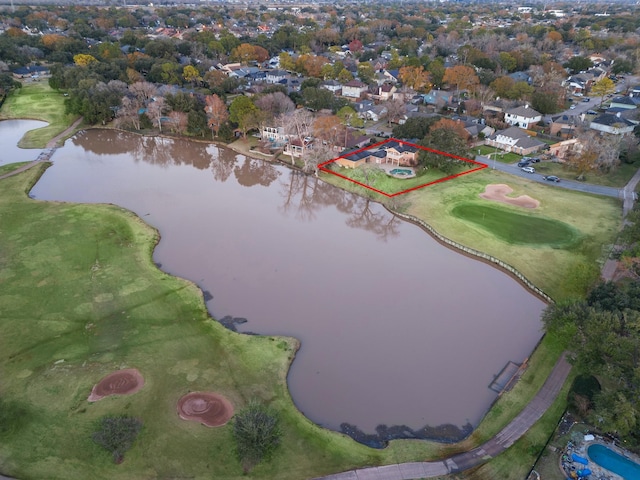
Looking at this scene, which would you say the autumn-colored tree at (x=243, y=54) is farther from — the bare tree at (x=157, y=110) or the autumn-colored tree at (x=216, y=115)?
the autumn-colored tree at (x=216, y=115)

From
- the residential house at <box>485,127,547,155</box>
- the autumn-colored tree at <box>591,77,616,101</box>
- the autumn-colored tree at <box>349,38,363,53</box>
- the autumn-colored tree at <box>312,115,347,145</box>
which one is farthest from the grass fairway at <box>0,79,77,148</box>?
the autumn-colored tree at <box>591,77,616,101</box>

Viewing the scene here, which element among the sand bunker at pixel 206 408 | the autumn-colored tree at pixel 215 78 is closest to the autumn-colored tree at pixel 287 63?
the autumn-colored tree at pixel 215 78

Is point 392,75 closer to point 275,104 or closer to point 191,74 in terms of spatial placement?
point 275,104

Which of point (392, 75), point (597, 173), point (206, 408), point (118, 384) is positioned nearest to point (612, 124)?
point (597, 173)

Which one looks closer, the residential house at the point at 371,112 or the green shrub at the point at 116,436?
the green shrub at the point at 116,436

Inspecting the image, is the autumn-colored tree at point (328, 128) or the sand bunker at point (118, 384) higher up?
the autumn-colored tree at point (328, 128)
